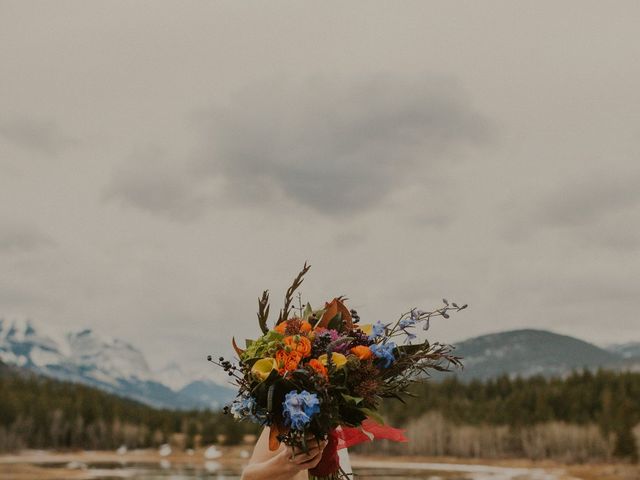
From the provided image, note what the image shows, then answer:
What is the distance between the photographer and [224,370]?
4.39 metres

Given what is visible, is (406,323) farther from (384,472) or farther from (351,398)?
(384,472)

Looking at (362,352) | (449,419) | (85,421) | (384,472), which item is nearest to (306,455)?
(362,352)

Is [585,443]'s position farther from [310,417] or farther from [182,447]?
[310,417]

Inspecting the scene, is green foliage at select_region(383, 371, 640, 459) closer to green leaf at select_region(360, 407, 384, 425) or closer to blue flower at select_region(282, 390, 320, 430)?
green leaf at select_region(360, 407, 384, 425)

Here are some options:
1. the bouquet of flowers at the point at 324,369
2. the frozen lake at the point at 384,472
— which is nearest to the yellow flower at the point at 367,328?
the bouquet of flowers at the point at 324,369

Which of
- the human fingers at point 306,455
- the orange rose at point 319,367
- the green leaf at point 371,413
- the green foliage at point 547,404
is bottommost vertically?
the human fingers at point 306,455

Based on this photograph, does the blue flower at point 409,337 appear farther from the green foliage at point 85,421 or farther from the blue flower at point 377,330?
the green foliage at point 85,421

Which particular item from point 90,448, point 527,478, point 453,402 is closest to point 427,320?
point 527,478

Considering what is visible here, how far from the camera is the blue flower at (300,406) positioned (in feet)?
13.3

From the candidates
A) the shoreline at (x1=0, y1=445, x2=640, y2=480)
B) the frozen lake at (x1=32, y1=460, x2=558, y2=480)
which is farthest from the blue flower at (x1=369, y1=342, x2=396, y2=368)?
the shoreline at (x1=0, y1=445, x2=640, y2=480)

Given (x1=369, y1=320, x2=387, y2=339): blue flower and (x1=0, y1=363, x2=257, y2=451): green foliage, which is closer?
(x1=369, y1=320, x2=387, y2=339): blue flower

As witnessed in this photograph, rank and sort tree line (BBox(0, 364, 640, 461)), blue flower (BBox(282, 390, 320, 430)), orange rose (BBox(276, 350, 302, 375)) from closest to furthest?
1. blue flower (BBox(282, 390, 320, 430))
2. orange rose (BBox(276, 350, 302, 375))
3. tree line (BBox(0, 364, 640, 461))

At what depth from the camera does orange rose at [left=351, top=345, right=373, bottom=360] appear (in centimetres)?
444

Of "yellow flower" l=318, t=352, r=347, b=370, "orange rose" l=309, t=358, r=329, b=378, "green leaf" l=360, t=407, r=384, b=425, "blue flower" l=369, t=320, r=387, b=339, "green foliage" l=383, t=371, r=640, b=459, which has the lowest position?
"green leaf" l=360, t=407, r=384, b=425
